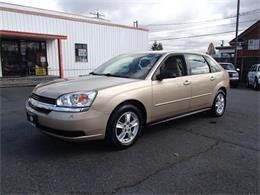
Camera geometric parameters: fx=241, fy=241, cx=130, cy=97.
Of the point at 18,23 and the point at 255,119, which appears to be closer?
the point at 255,119

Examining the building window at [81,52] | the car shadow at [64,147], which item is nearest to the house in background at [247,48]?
the building window at [81,52]

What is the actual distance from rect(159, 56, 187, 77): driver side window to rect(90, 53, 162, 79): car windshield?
0.20 metres

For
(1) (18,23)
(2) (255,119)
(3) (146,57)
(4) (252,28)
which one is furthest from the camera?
(4) (252,28)

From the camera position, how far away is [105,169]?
3.19m

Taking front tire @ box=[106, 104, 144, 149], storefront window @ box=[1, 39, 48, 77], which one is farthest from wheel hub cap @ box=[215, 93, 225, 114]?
storefront window @ box=[1, 39, 48, 77]

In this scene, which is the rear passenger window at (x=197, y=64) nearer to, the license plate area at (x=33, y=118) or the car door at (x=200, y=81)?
the car door at (x=200, y=81)

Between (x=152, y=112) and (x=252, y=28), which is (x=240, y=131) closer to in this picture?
(x=152, y=112)

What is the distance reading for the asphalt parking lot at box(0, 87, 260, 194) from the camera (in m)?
2.79

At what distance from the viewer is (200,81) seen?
5.25m

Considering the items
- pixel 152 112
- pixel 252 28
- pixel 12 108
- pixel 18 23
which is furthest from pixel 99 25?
pixel 152 112

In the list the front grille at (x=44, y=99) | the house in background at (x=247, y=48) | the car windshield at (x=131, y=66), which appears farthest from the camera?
the house in background at (x=247, y=48)

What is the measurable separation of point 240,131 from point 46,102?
379 cm

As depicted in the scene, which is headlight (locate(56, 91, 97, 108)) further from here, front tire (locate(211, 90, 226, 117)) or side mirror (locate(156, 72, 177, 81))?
front tire (locate(211, 90, 226, 117))

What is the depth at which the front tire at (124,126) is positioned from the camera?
12.0 feet
